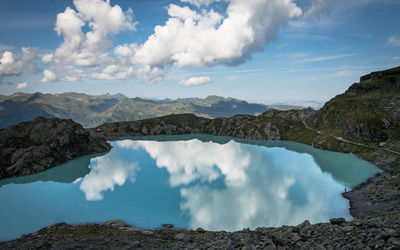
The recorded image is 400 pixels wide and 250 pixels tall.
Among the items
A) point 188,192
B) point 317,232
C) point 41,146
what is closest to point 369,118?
point 188,192

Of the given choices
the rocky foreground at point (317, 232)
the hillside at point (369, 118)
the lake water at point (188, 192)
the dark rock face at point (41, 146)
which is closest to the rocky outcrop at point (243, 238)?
the rocky foreground at point (317, 232)

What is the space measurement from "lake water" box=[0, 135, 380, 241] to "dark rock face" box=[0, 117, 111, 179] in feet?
30.0

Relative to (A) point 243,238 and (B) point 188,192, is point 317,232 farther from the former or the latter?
(B) point 188,192

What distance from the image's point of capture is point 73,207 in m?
69.2

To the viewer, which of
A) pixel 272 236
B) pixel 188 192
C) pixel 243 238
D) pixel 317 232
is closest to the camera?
pixel 272 236

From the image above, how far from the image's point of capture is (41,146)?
131 meters

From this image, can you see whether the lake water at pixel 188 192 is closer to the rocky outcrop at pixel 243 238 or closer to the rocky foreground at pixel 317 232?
the rocky foreground at pixel 317 232

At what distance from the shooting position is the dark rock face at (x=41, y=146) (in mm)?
115375

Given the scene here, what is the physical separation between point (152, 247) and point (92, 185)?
67.1m

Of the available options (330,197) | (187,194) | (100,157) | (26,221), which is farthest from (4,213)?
(330,197)

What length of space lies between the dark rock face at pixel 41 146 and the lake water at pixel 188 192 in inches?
360

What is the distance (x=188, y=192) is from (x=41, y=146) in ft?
358

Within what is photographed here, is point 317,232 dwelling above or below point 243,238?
above

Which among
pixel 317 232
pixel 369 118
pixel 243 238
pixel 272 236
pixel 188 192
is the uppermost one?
pixel 369 118
